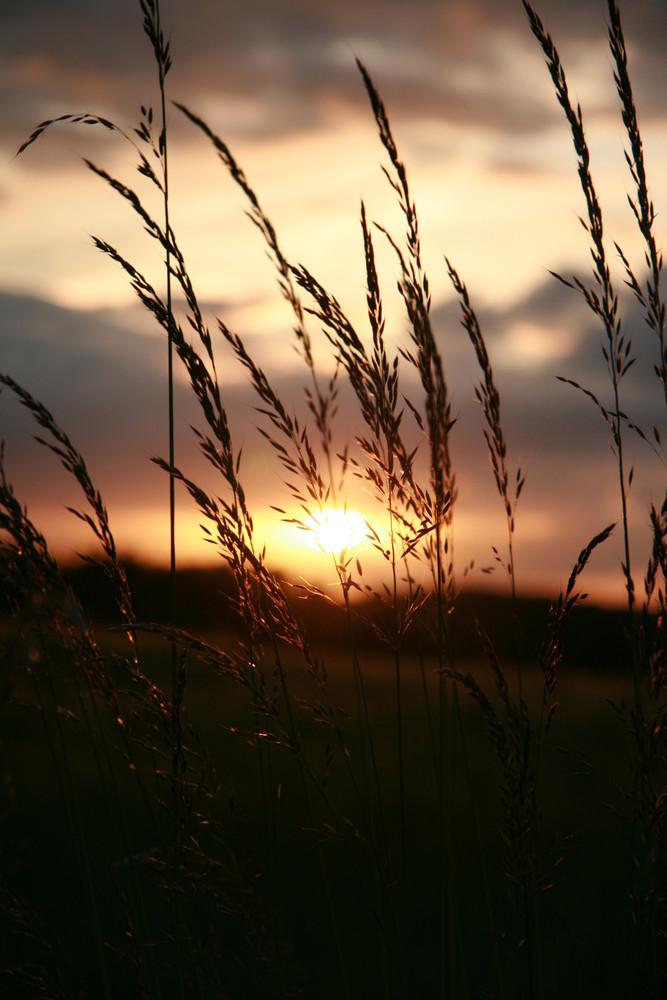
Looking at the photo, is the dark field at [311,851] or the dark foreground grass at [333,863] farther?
the dark foreground grass at [333,863]

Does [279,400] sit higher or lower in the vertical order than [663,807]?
higher

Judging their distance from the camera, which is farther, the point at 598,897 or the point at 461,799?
the point at 461,799

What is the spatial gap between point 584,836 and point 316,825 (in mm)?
2742

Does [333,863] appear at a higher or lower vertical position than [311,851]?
lower

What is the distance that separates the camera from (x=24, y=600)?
1.76 m

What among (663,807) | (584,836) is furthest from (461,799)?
(663,807)

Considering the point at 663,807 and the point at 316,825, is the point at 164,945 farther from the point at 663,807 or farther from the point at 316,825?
the point at 663,807

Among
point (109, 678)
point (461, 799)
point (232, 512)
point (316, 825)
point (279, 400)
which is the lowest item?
point (461, 799)

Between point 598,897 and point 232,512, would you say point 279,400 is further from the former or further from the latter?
point 598,897

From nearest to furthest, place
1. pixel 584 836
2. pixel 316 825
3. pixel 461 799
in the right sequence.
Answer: pixel 316 825 < pixel 584 836 < pixel 461 799

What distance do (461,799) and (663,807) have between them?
3875 mm

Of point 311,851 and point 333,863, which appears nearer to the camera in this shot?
point 311,851

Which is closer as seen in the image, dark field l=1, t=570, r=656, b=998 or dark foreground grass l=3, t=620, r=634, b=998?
dark field l=1, t=570, r=656, b=998

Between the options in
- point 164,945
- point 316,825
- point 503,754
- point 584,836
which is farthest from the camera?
point 584,836
